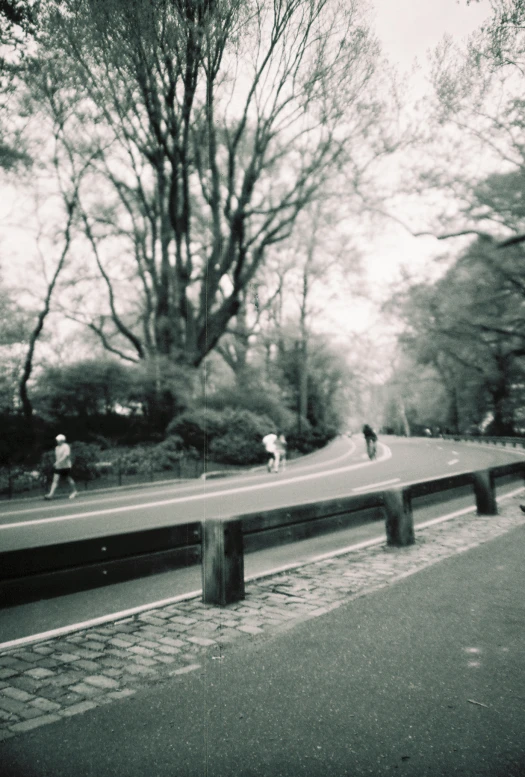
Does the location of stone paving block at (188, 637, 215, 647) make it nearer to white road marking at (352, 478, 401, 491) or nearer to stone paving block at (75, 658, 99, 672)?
stone paving block at (75, 658, 99, 672)

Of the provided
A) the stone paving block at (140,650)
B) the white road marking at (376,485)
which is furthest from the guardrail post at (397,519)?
the white road marking at (376,485)

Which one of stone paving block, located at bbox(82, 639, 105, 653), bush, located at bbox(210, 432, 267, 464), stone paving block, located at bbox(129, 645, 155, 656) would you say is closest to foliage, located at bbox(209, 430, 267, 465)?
bush, located at bbox(210, 432, 267, 464)

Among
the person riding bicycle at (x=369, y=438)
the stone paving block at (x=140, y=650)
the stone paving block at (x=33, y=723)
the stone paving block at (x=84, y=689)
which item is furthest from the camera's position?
the person riding bicycle at (x=369, y=438)

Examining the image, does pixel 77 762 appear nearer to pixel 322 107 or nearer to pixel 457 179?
pixel 322 107

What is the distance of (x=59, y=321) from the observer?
28.8 m

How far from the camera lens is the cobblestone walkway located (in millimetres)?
3422

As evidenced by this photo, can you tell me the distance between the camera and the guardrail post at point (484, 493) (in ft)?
33.2

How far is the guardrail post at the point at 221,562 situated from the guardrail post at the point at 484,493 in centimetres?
619

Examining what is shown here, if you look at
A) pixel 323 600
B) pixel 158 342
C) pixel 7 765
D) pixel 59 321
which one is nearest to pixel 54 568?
pixel 7 765

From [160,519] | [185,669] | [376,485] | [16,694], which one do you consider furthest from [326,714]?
[376,485]

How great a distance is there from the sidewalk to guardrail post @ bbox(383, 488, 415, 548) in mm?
1138

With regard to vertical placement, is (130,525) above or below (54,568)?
below

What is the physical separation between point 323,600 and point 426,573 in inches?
55.1

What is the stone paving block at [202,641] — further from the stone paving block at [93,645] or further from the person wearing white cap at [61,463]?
the person wearing white cap at [61,463]
